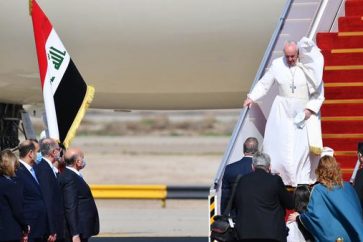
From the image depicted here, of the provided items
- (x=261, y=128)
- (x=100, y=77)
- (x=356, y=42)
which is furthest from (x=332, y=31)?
(x=100, y=77)

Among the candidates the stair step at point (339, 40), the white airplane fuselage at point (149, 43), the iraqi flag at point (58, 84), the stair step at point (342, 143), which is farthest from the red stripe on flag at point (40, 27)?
the stair step at point (342, 143)

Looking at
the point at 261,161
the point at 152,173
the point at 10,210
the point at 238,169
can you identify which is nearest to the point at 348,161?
the point at 238,169

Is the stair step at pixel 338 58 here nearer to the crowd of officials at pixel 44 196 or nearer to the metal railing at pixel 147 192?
the crowd of officials at pixel 44 196

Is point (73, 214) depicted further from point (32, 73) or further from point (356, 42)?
point (356, 42)

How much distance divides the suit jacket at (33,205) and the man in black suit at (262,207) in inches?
73.5

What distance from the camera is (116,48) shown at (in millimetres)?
12359

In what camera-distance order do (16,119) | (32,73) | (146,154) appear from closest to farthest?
(32,73) → (16,119) → (146,154)

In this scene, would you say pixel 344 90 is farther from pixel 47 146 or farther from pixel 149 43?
pixel 47 146

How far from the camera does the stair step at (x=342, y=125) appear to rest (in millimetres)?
11742

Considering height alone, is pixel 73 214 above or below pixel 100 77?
below

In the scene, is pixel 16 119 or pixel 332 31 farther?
pixel 16 119

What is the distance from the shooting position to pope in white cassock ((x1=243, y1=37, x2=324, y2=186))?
11.0 metres

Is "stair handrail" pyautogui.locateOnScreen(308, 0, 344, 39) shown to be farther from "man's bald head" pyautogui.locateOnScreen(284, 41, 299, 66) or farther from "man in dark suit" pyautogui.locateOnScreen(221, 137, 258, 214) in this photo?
"man in dark suit" pyautogui.locateOnScreen(221, 137, 258, 214)

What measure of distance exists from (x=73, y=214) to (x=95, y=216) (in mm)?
351
